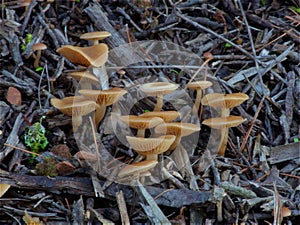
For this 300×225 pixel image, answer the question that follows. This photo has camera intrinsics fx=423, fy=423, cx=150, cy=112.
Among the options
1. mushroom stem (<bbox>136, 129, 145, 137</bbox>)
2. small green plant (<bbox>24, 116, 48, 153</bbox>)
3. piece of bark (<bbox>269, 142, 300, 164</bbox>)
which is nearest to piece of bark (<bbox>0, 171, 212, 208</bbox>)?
small green plant (<bbox>24, 116, 48, 153</bbox>)

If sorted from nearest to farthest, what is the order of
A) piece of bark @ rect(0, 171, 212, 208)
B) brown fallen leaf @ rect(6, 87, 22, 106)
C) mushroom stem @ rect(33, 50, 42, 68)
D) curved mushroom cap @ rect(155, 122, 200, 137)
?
piece of bark @ rect(0, 171, 212, 208)
curved mushroom cap @ rect(155, 122, 200, 137)
brown fallen leaf @ rect(6, 87, 22, 106)
mushroom stem @ rect(33, 50, 42, 68)

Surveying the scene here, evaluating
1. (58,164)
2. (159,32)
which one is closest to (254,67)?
(159,32)

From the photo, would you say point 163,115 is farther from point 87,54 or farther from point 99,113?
point 87,54

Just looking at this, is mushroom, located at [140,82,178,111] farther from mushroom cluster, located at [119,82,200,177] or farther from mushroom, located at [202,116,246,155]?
mushroom, located at [202,116,246,155]

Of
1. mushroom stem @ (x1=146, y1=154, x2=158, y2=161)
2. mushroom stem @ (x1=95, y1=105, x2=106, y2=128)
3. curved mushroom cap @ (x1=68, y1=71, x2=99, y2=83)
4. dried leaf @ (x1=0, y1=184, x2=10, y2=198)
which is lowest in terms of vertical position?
mushroom stem @ (x1=146, y1=154, x2=158, y2=161)

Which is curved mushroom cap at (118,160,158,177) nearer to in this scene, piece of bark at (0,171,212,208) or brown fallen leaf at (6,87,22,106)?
piece of bark at (0,171,212,208)

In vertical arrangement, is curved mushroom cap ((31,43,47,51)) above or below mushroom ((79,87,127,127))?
above

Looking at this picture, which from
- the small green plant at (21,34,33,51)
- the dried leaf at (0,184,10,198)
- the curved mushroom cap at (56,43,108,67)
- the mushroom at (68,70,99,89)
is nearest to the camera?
the dried leaf at (0,184,10,198)

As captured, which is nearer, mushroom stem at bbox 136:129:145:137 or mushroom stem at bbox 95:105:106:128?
mushroom stem at bbox 136:129:145:137
